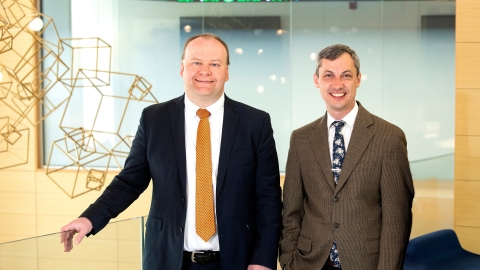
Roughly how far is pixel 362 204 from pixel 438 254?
2253 mm

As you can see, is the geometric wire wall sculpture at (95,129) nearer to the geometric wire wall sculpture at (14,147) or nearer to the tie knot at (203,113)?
the geometric wire wall sculpture at (14,147)

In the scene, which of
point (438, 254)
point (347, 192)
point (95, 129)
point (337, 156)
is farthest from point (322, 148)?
point (95, 129)

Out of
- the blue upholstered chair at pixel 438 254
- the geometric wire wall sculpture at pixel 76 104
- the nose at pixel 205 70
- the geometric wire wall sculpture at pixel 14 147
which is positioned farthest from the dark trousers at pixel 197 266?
the geometric wire wall sculpture at pixel 14 147

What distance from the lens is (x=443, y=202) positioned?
586 cm

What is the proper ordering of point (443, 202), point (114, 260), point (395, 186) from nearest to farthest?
point (395, 186) → point (114, 260) → point (443, 202)

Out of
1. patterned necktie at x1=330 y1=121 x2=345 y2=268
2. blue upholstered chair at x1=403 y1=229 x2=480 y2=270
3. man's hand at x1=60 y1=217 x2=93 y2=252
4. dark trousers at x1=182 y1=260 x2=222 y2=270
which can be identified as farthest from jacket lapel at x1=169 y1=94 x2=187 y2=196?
blue upholstered chair at x1=403 y1=229 x2=480 y2=270

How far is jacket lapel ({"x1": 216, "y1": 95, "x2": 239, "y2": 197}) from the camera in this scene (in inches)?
102

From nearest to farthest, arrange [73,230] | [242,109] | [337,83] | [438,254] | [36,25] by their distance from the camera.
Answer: [73,230] → [337,83] → [242,109] → [438,254] → [36,25]

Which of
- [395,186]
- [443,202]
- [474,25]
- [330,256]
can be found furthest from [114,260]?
[443,202]

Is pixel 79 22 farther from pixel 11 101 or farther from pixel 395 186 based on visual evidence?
pixel 395 186

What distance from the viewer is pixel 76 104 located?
6.73 meters

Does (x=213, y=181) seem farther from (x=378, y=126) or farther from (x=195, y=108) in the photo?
(x=378, y=126)

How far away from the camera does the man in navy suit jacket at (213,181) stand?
2.59 metres

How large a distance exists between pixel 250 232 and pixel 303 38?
3.92 meters
